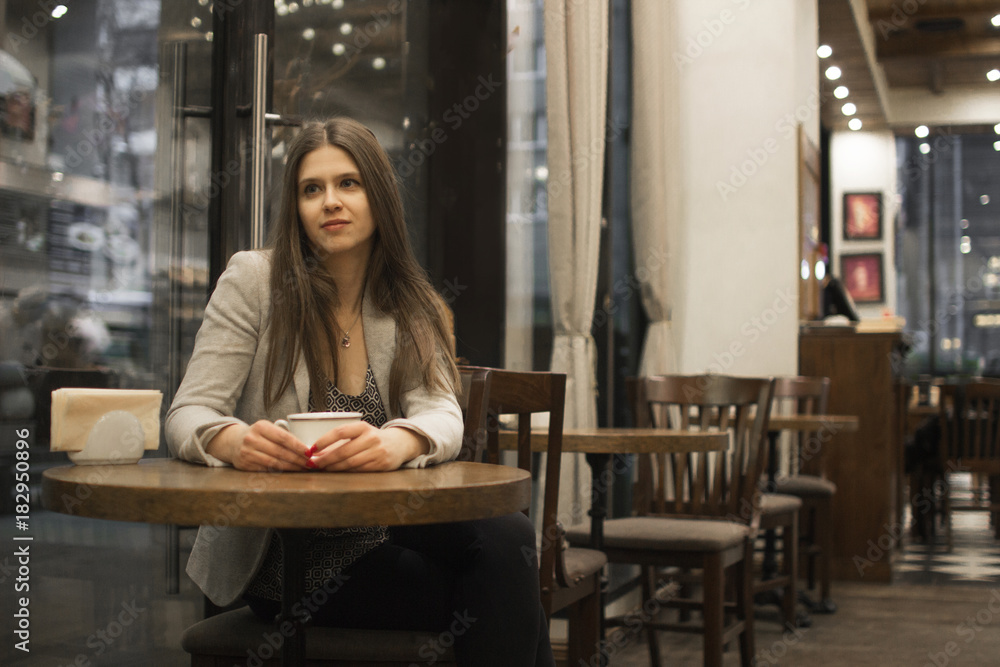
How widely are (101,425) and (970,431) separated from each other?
238 inches

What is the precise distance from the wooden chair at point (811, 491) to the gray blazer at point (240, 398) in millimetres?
2686

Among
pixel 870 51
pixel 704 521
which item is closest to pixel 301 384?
pixel 704 521

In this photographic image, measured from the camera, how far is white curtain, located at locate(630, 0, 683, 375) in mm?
4551

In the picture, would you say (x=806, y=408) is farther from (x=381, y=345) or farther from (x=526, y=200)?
(x=381, y=345)

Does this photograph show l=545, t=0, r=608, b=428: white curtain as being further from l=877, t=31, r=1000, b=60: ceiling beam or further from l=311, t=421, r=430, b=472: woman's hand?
l=877, t=31, r=1000, b=60: ceiling beam

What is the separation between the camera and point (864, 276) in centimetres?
948

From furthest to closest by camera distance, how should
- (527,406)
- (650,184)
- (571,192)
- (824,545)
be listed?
(650,184) < (824,545) < (571,192) < (527,406)

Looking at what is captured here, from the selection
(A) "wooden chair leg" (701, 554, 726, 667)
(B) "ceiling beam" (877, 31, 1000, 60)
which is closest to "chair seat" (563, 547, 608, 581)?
(A) "wooden chair leg" (701, 554, 726, 667)

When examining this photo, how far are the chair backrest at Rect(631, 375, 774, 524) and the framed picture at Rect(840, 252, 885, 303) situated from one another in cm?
676

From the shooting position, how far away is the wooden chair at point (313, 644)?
139 cm

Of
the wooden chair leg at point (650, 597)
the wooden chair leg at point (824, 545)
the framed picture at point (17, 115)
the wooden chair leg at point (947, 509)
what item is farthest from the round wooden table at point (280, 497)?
the wooden chair leg at point (947, 509)

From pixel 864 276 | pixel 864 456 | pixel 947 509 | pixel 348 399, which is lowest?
pixel 947 509

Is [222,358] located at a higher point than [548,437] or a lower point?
higher

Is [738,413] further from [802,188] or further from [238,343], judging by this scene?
[802,188]
